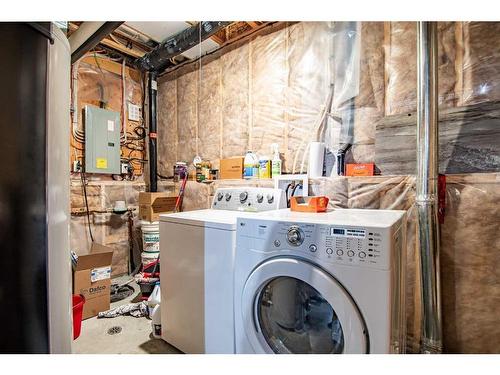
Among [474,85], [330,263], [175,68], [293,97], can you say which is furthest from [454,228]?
[175,68]

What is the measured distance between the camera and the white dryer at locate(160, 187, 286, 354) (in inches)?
51.3

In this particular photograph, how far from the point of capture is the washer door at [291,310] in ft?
3.28

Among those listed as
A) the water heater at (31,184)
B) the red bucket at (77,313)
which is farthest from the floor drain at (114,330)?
the water heater at (31,184)

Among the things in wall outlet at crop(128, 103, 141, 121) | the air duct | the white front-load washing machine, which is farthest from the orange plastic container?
wall outlet at crop(128, 103, 141, 121)

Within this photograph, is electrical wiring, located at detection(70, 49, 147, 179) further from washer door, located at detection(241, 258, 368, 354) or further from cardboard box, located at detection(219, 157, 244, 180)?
washer door, located at detection(241, 258, 368, 354)

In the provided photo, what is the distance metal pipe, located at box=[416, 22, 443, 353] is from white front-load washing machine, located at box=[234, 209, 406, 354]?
405mm

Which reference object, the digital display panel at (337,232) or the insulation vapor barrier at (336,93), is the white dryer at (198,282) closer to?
the digital display panel at (337,232)

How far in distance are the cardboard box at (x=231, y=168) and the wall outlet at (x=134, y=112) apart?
4.85 ft

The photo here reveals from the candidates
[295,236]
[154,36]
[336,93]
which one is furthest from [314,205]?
[154,36]

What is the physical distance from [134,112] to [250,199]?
2208 millimetres

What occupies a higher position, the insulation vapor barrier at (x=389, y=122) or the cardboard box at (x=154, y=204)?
the insulation vapor barrier at (x=389, y=122)

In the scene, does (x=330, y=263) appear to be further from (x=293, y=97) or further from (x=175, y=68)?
(x=175, y=68)
